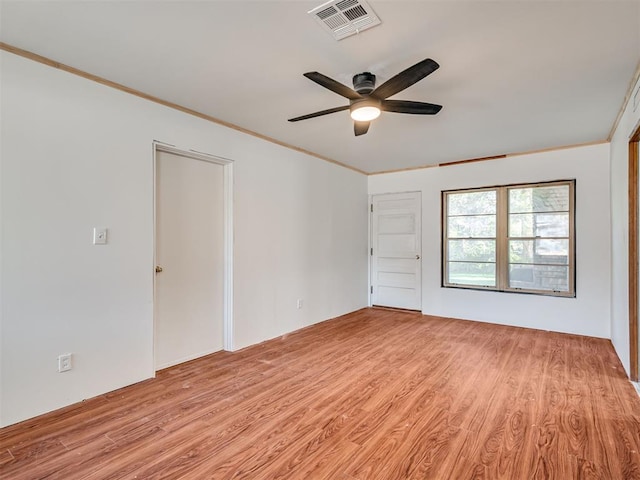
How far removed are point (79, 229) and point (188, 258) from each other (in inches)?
41.0

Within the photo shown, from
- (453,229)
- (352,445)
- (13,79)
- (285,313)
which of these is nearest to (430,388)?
(352,445)

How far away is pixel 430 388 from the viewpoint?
9.16 ft

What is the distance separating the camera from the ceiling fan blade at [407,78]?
6.73ft

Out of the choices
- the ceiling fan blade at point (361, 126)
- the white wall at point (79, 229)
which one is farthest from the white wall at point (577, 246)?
the white wall at point (79, 229)

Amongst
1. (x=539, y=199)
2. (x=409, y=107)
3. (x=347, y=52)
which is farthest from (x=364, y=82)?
(x=539, y=199)

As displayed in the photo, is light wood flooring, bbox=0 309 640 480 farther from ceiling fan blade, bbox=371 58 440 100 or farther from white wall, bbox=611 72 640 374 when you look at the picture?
ceiling fan blade, bbox=371 58 440 100

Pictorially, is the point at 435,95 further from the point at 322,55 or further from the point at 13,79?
the point at 13,79

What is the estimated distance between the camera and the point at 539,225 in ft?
15.2

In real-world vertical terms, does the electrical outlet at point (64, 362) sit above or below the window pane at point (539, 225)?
below

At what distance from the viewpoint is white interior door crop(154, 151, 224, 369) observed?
10.5ft

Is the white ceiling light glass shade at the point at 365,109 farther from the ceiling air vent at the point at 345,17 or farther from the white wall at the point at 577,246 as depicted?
the white wall at the point at 577,246

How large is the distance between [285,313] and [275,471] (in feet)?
8.55

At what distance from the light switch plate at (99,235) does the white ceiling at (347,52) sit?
3.87 ft

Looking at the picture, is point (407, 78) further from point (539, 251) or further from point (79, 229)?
point (539, 251)
